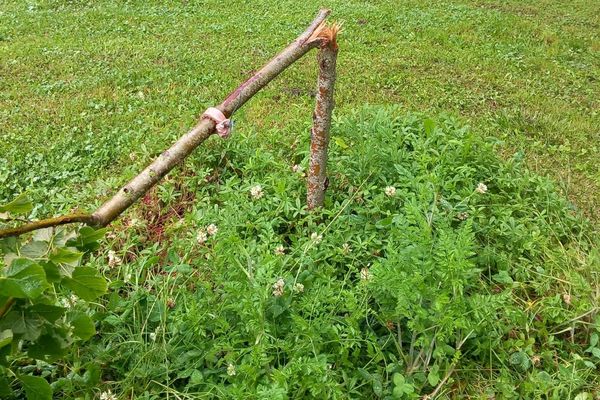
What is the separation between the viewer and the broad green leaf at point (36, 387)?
1.52 m

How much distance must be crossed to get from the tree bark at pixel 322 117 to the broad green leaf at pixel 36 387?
1613mm

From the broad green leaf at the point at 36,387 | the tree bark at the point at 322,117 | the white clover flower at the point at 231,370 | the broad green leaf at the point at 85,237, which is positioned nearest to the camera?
the broad green leaf at the point at 36,387

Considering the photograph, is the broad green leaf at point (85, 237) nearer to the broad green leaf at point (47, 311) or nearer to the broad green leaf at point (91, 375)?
the broad green leaf at point (47, 311)

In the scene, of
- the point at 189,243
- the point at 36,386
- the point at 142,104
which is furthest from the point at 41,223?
the point at 142,104

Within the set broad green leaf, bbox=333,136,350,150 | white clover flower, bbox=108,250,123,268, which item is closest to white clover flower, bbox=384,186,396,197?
broad green leaf, bbox=333,136,350,150

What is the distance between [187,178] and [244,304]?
1395 millimetres

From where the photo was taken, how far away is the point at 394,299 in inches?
89.0

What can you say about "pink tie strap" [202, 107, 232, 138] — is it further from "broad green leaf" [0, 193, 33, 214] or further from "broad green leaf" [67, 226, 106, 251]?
"broad green leaf" [0, 193, 33, 214]

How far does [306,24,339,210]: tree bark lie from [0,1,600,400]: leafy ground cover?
131 mm

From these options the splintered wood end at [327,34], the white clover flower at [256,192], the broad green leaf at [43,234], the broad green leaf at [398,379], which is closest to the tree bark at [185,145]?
the splintered wood end at [327,34]

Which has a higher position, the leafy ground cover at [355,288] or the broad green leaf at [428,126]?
the broad green leaf at [428,126]

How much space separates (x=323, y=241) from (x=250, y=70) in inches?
137

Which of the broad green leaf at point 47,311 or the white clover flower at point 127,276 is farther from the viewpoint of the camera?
the white clover flower at point 127,276

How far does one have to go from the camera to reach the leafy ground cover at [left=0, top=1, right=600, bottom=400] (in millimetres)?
2104
